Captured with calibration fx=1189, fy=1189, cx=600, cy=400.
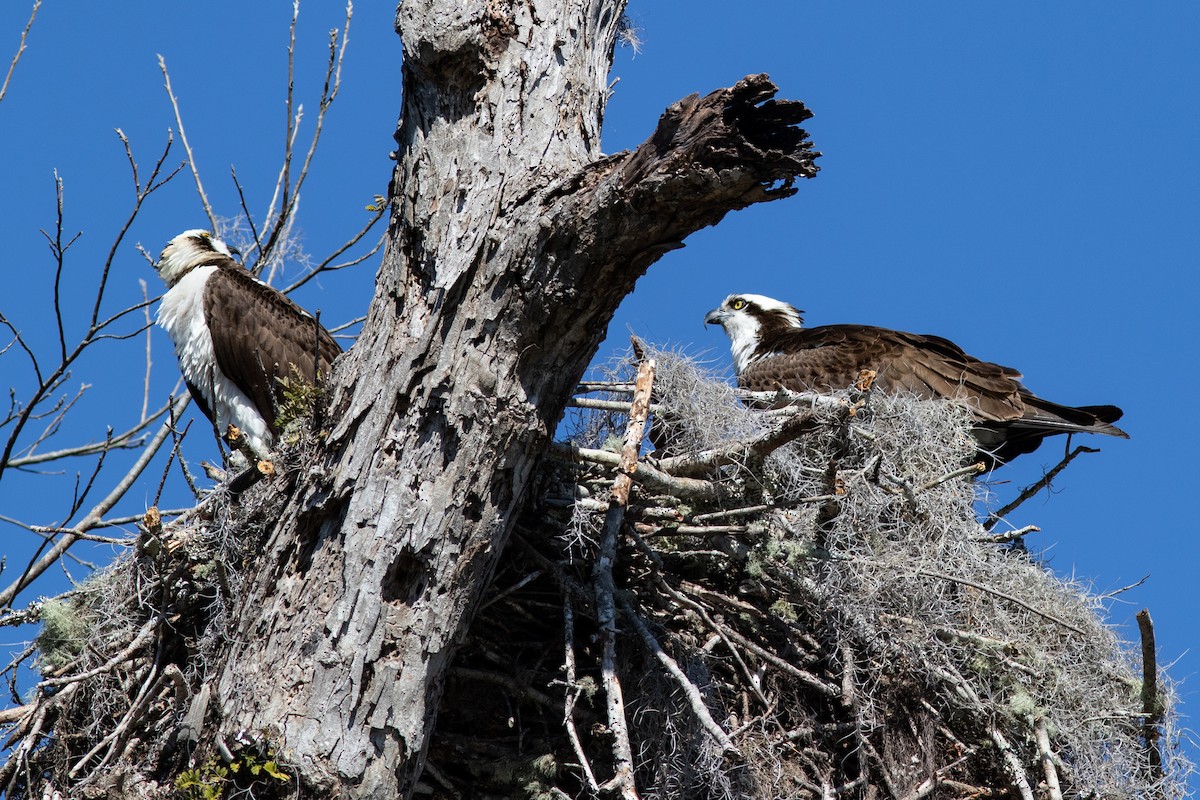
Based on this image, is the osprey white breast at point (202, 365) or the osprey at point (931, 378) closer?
the osprey at point (931, 378)

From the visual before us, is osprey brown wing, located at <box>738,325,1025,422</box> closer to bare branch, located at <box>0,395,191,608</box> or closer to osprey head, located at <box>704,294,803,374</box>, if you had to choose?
osprey head, located at <box>704,294,803,374</box>

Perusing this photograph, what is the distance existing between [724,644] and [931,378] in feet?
7.52

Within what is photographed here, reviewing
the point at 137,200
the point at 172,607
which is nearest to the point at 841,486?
the point at 172,607

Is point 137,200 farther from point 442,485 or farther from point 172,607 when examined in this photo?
point 442,485

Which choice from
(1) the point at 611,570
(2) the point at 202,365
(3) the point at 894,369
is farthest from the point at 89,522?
(3) the point at 894,369

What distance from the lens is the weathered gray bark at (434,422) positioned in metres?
3.76

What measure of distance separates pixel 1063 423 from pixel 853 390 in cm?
202

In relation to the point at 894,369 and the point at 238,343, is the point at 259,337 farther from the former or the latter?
the point at 894,369

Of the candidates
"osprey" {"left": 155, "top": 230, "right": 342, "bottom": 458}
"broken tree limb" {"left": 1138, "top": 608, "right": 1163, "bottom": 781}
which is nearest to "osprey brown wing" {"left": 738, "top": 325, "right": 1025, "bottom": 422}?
"broken tree limb" {"left": 1138, "top": 608, "right": 1163, "bottom": 781}

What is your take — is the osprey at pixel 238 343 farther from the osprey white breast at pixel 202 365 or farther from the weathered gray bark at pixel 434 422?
the weathered gray bark at pixel 434 422

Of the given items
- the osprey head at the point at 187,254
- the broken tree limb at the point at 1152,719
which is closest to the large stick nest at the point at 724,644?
the broken tree limb at the point at 1152,719

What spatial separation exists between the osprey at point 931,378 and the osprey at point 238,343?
267 cm

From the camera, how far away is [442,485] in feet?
13.1

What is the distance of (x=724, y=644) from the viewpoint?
5234mm
